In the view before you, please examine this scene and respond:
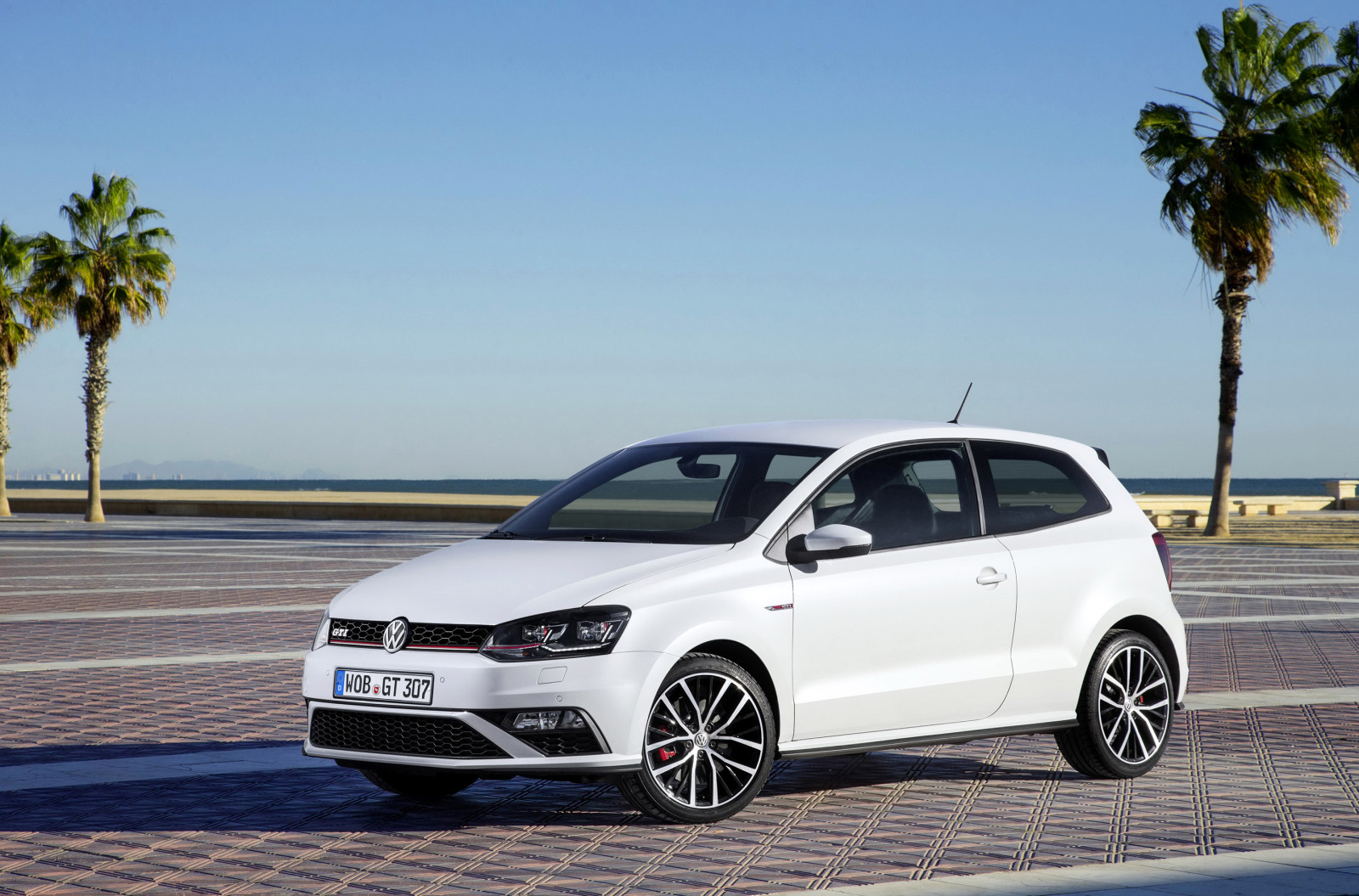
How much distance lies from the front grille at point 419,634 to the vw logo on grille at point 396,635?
0.02 m

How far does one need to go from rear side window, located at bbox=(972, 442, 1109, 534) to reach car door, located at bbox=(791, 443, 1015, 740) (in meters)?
0.12

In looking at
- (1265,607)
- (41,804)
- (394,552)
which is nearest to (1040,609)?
(41,804)

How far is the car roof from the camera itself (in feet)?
23.8

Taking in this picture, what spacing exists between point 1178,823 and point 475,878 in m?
2.84

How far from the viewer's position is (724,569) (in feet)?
20.9

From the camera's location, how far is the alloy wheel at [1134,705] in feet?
25.0

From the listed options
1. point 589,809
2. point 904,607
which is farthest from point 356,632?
point 904,607

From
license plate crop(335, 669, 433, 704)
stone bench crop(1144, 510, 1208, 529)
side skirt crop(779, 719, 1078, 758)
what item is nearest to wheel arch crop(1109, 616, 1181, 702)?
side skirt crop(779, 719, 1078, 758)

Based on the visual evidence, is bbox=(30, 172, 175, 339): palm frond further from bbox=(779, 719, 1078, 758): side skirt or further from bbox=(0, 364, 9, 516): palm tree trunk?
bbox=(779, 719, 1078, 758): side skirt

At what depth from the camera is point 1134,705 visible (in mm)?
7715

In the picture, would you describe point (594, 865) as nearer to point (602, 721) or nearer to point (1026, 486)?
Answer: point (602, 721)

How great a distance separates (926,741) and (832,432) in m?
1.41

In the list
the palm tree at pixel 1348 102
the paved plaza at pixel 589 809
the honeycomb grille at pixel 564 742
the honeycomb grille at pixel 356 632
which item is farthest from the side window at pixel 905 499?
the palm tree at pixel 1348 102

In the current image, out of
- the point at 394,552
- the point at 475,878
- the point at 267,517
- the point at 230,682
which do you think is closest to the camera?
the point at 475,878
